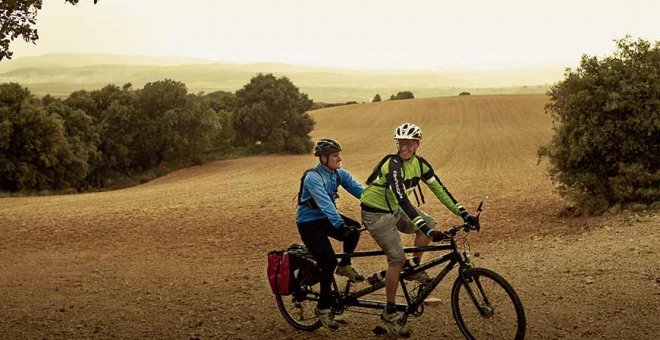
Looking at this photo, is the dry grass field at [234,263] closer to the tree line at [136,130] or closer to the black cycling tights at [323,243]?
the black cycling tights at [323,243]

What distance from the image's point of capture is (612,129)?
55.6 ft

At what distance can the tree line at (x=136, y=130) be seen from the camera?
4366 centimetres

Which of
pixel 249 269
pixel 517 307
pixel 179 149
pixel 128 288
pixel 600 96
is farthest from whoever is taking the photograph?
pixel 179 149

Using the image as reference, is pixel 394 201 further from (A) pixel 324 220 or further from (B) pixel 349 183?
(A) pixel 324 220

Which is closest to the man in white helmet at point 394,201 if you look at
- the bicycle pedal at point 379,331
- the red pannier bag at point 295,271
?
the bicycle pedal at point 379,331

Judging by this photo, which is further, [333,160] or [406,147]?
[333,160]

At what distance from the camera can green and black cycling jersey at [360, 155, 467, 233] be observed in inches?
289

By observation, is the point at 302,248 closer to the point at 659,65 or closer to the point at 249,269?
the point at 249,269

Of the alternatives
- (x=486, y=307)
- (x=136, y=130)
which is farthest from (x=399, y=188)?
(x=136, y=130)

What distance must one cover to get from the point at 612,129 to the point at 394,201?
11.7 metres

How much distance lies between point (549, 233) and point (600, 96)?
424cm

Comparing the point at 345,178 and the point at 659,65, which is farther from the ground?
the point at 659,65

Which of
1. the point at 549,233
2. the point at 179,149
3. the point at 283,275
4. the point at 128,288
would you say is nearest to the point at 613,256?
the point at 549,233

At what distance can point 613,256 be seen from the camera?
11.8 m
